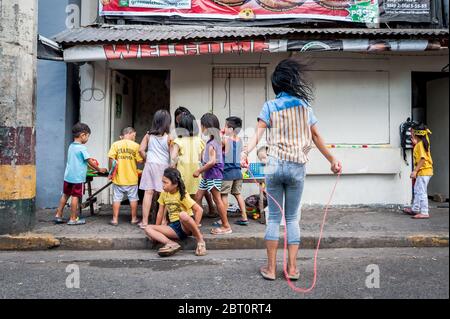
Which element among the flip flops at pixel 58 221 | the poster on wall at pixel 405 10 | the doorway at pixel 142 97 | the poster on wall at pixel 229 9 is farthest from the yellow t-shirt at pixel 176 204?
the poster on wall at pixel 405 10

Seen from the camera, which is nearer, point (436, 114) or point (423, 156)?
point (423, 156)

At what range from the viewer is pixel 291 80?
3.68 metres

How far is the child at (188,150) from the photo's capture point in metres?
5.52

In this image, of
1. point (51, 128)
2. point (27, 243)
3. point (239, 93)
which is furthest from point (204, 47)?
point (27, 243)

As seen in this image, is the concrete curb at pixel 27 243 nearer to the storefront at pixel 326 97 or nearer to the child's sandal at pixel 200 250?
the child's sandal at pixel 200 250

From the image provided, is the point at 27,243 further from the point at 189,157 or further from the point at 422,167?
the point at 422,167

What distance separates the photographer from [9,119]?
5.13 metres

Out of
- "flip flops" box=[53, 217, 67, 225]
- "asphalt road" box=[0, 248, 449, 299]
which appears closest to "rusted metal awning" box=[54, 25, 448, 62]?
"flip flops" box=[53, 217, 67, 225]

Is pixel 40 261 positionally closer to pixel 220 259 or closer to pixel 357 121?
pixel 220 259

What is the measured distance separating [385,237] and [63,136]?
5.69m

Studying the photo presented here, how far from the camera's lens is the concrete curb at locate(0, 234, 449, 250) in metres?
5.09

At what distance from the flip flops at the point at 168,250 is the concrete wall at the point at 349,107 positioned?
121 inches

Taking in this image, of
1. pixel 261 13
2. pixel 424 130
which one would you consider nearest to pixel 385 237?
pixel 424 130

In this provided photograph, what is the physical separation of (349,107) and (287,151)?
4594 millimetres
